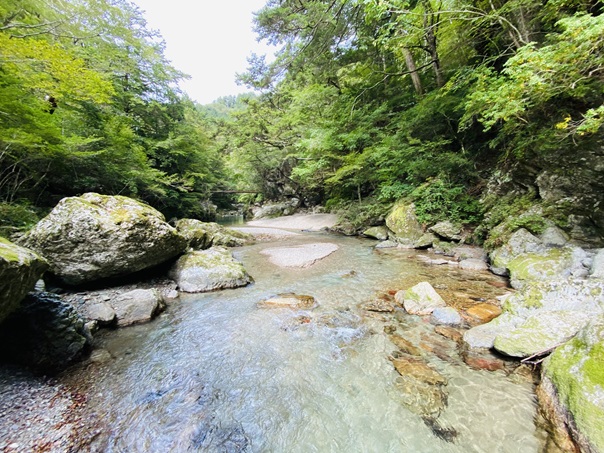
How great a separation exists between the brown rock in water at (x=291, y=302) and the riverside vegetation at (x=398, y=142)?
129 centimetres

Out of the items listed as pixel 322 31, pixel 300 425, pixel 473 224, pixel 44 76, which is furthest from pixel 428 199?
pixel 44 76

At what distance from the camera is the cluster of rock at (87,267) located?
254 centimetres

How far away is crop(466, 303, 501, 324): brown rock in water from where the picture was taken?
11.7 feet

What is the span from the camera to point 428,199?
8.81m

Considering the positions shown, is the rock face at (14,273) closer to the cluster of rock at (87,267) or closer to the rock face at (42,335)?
the cluster of rock at (87,267)

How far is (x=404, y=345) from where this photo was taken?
10.3 feet

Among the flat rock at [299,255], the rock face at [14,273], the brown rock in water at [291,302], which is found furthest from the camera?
the flat rock at [299,255]

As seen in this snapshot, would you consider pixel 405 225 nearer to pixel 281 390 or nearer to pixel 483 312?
pixel 483 312

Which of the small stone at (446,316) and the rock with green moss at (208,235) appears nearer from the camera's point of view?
the small stone at (446,316)

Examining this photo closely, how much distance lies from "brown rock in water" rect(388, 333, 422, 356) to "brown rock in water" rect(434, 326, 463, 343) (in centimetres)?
56

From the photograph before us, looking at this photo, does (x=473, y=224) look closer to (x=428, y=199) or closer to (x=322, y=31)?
(x=428, y=199)

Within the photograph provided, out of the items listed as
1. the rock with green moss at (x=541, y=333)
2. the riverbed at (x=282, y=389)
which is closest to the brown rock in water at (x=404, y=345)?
the riverbed at (x=282, y=389)

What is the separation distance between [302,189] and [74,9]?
17721 mm

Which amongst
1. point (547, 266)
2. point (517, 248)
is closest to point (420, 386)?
point (547, 266)
